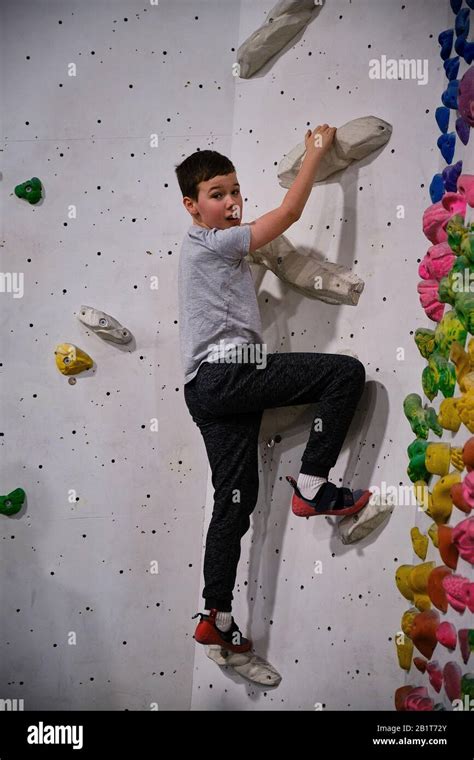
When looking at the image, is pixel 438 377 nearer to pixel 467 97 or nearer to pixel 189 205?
pixel 467 97

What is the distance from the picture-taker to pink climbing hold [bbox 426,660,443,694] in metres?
2.16

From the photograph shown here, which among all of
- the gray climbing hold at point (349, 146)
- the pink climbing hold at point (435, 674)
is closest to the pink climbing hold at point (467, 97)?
the gray climbing hold at point (349, 146)

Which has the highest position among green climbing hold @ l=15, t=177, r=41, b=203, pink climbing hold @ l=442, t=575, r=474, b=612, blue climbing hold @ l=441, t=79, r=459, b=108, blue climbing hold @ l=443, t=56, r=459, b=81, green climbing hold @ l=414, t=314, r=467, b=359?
blue climbing hold @ l=443, t=56, r=459, b=81

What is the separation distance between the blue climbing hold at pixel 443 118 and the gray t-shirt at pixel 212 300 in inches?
20.8

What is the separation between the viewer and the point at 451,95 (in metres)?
2.25

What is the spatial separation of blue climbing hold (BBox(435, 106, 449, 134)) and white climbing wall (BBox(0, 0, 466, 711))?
0.05 m

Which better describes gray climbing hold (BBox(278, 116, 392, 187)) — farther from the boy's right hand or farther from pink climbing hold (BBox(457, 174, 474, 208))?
pink climbing hold (BBox(457, 174, 474, 208))

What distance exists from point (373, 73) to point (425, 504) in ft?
3.51

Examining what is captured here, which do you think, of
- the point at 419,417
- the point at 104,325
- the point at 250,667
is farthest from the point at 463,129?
the point at 250,667

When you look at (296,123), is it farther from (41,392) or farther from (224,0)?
(41,392)

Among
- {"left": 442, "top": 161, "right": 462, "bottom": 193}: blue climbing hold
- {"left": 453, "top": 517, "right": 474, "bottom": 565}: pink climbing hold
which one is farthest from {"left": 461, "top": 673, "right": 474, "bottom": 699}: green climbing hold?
{"left": 442, "top": 161, "right": 462, "bottom": 193}: blue climbing hold

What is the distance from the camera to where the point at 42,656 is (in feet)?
8.48

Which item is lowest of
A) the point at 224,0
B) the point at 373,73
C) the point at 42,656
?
the point at 42,656
